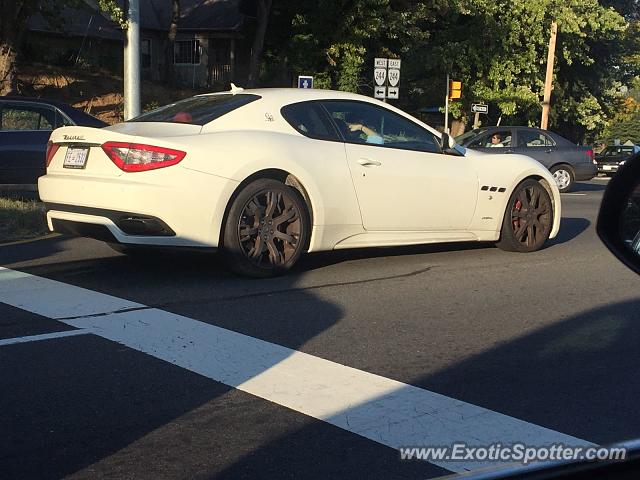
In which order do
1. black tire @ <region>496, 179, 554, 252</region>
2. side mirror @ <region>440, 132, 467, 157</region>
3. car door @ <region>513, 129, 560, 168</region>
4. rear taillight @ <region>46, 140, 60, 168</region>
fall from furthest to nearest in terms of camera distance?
car door @ <region>513, 129, 560, 168</region> → black tire @ <region>496, 179, 554, 252</region> → side mirror @ <region>440, 132, 467, 157</region> → rear taillight @ <region>46, 140, 60, 168</region>

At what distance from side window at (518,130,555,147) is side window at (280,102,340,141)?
12464 millimetres

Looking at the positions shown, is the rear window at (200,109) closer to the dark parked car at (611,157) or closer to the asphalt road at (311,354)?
the asphalt road at (311,354)

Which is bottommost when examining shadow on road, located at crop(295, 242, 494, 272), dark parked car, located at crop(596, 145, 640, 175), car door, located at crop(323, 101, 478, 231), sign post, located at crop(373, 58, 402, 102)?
dark parked car, located at crop(596, 145, 640, 175)

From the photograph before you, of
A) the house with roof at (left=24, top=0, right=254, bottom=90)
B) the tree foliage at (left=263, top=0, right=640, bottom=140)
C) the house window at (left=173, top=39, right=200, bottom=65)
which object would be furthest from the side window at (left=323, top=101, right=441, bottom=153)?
the house window at (left=173, top=39, right=200, bottom=65)

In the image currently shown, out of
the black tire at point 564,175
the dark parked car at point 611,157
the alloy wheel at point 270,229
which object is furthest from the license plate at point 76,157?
the dark parked car at point 611,157

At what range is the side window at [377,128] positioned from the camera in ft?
24.3

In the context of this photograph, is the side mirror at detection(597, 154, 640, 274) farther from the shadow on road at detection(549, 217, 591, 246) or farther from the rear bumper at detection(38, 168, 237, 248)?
the shadow on road at detection(549, 217, 591, 246)

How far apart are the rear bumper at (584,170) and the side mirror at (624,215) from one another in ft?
56.8

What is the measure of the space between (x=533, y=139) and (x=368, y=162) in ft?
41.9

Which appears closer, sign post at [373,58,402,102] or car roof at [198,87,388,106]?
car roof at [198,87,388,106]

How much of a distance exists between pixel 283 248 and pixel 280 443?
3.41m

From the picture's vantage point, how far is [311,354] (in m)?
4.91

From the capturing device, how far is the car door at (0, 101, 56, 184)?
428 inches

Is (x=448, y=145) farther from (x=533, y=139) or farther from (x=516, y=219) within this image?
(x=533, y=139)
